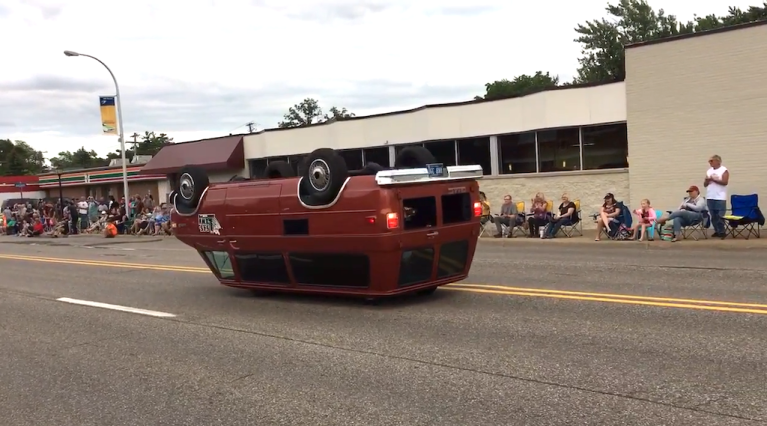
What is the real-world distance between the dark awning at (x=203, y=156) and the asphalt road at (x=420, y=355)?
19480 mm

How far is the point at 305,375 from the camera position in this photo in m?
5.62

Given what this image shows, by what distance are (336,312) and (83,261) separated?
11.6 meters

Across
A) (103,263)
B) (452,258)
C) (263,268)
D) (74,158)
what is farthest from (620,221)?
(74,158)

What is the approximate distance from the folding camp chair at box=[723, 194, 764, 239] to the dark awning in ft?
68.6

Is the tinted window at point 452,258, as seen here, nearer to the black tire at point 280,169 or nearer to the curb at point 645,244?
the black tire at point 280,169

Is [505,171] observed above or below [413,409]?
above

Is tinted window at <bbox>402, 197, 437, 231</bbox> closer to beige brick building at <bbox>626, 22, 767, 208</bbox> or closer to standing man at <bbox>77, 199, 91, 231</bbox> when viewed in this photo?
beige brick building at <bbox>626, 22, 767, 208</bbox>

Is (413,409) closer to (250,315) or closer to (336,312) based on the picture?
(336,312)

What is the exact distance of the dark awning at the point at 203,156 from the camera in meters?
29.7

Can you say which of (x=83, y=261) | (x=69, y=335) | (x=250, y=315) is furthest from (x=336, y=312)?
(x=83, y=261)

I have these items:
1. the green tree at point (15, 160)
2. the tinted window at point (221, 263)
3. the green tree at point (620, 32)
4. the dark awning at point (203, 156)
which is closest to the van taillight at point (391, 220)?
A: the tinted window at point (221, 263)

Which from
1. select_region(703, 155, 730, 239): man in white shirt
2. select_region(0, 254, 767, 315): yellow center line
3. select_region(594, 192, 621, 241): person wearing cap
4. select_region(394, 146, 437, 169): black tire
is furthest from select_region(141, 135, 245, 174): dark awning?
select_region(0, 254, 767, 315): yellow center line

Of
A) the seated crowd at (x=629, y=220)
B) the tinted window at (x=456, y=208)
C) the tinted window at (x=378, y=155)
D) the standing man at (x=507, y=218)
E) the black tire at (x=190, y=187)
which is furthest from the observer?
the tinted window at (x=378, y=155)

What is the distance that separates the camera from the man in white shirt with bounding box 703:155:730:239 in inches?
562
